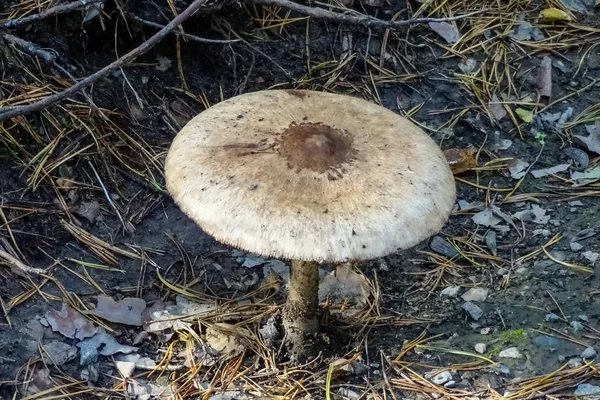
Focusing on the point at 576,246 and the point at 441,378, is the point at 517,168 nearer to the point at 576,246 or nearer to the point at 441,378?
the point at 576,246

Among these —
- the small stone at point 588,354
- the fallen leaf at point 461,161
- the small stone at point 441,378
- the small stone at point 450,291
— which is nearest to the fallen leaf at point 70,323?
the small stone at point 441,378

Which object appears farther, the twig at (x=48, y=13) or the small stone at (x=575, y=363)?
the twig at (x=48, y=13)

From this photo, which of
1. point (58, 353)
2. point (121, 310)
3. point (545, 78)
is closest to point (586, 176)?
point (545, 78)

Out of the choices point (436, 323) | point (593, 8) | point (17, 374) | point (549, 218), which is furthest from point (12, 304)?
point (593, 8)

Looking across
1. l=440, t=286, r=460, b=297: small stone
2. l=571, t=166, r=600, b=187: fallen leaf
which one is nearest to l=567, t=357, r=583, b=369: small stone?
l=440, t=286, r=460, b=297: small stone

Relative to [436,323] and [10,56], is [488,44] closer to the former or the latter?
[436,323]

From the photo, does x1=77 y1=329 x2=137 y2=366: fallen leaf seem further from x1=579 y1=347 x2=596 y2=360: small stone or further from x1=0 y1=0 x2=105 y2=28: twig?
x1=579 y1=347 x2=596 y2=360: small stone

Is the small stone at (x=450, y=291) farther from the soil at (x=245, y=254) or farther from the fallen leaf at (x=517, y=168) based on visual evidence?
the fallen leaf at (x=517, y=168)
